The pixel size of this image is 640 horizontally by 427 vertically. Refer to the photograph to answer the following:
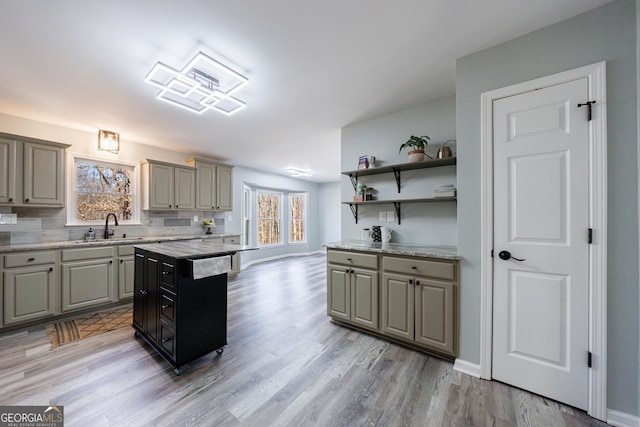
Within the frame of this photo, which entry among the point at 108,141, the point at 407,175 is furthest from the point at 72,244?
the point at 407,175

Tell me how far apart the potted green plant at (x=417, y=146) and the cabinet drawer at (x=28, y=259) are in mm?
4396

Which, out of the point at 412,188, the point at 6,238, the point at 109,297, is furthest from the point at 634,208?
the point at 6,238

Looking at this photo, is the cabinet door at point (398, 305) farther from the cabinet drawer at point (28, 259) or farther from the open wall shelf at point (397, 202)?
the cabinet drawer at point (28, 259)

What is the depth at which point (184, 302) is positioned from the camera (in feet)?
6.44

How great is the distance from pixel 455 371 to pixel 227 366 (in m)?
1.92

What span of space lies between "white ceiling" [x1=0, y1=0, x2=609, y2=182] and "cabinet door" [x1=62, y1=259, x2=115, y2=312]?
196 centimetres

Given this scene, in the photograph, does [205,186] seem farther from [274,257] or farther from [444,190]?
[444,190]

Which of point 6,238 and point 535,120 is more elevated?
point 535,120

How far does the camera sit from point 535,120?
5.65ft

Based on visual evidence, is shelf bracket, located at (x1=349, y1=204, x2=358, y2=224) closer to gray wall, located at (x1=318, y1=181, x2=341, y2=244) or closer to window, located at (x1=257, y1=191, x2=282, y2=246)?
window, located at (x1=257, y1=191, x2=282, y2=246)

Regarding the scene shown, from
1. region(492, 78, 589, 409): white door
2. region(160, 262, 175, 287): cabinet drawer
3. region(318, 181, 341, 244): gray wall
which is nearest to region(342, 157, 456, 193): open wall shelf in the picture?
region(492, 78, 589, 409): white door

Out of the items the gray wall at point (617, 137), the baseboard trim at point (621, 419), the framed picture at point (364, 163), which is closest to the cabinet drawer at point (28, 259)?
the framed picture at point (364, 163)

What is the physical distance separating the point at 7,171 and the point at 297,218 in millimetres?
5951

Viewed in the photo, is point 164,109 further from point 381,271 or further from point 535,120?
point 535,120
